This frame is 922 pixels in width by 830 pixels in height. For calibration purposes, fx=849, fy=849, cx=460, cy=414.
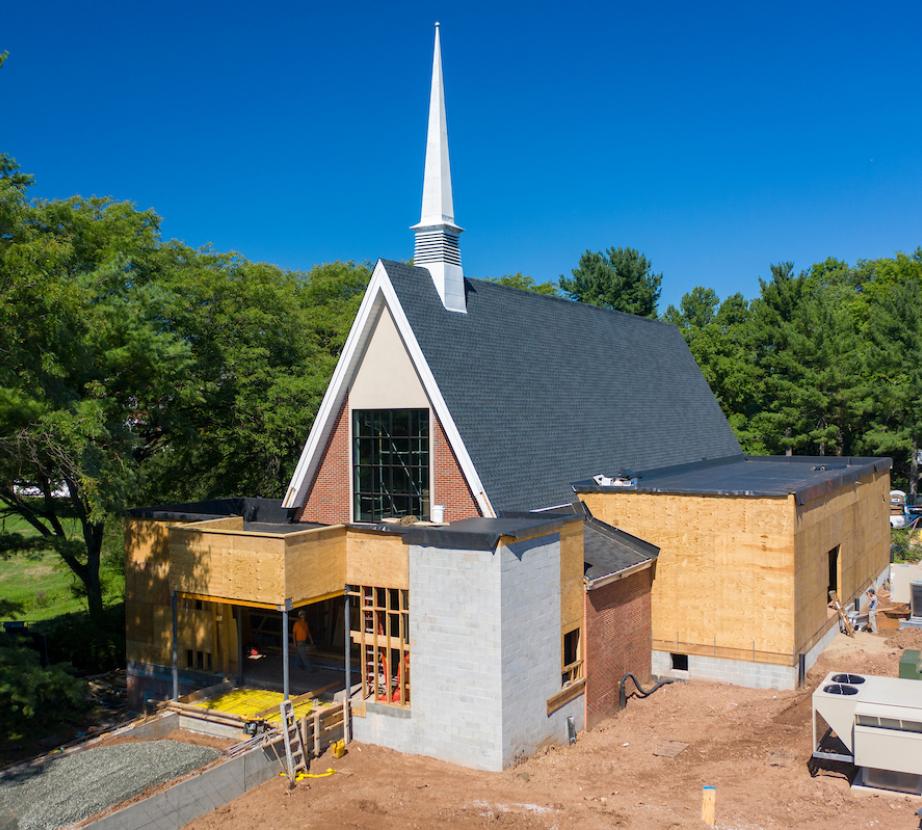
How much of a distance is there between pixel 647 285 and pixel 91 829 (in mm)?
57912

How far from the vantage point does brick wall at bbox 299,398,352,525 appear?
73.0ft

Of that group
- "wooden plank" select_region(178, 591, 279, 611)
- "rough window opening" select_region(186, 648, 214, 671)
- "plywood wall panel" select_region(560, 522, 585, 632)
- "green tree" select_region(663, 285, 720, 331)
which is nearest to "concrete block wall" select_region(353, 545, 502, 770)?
"plywood wall panel" select_region(560, 522, 585, 632)

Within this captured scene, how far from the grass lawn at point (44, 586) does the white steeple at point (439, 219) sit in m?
18.4

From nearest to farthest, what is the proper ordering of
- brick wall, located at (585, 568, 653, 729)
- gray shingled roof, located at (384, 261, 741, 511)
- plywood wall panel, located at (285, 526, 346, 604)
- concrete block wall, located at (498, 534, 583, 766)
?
concrete block wall, located at (498, 534, 583, 766) → plywood wall panel, located at (285, 526, 346, 604) → brick wall, located at (585, 568, 653, 729) → gray shingled roof, located at (384, 261, 741, 511)

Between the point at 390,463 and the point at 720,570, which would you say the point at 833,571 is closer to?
the point at 720,570

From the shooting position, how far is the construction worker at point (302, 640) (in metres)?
21.5

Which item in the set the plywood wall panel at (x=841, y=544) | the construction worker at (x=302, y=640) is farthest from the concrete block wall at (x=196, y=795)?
the plywood wall panel at (x=841, y=544)

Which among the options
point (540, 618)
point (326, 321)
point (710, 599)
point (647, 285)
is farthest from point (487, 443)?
point (647, 285)

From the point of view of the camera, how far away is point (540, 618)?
56.0 ft

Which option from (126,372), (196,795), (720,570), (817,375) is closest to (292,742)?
(196,795)

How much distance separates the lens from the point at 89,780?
14.9 m

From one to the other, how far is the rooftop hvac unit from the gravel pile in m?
11.4

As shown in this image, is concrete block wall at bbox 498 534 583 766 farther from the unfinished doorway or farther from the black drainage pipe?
the unfinished doorway

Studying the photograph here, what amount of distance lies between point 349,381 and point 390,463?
2.39m
